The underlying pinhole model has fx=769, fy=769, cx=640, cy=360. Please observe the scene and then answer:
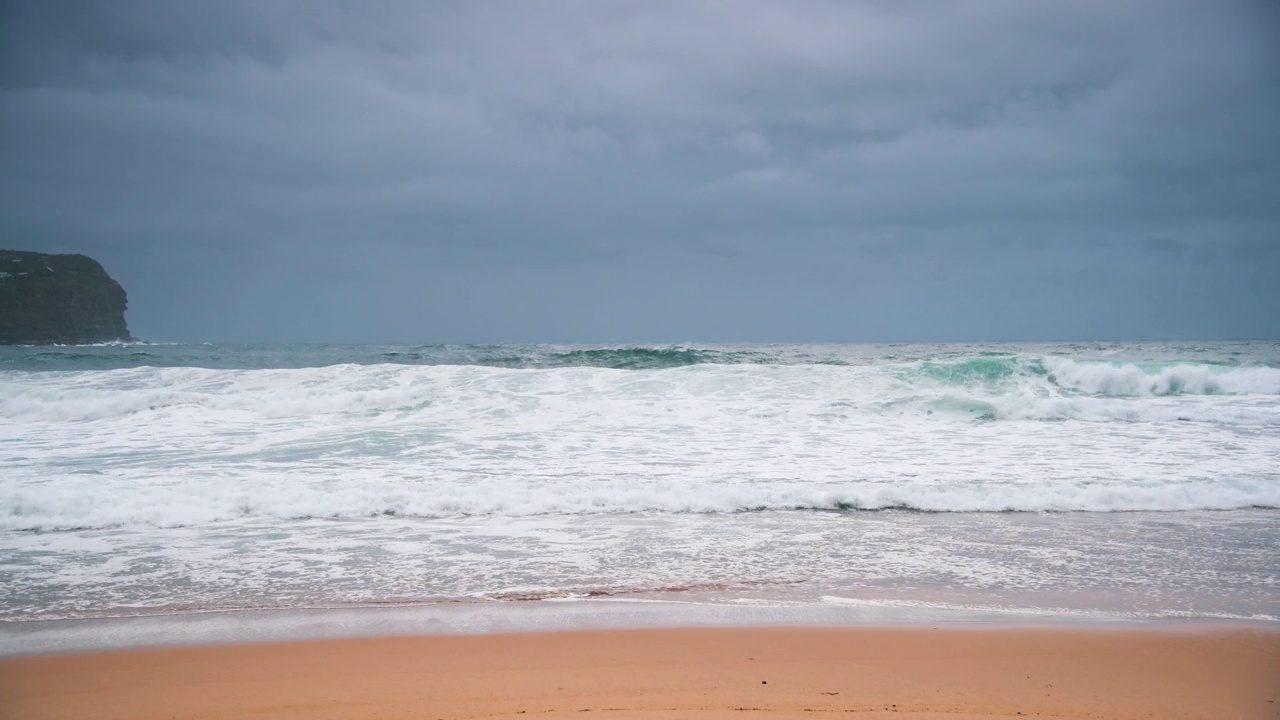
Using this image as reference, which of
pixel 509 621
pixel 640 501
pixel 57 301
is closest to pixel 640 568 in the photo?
pixel 509 621

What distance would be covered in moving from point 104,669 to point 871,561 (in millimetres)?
4565

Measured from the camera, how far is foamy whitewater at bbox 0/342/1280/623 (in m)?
4.90

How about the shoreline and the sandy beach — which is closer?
the sandy beach

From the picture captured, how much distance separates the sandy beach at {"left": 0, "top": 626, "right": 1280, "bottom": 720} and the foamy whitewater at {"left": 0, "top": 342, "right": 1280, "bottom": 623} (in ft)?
2.01

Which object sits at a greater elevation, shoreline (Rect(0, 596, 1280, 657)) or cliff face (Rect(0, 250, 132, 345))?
cliff face (Rect(0, 250, 132, 345))

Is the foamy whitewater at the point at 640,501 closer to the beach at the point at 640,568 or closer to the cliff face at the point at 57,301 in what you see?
the beach at the point at 640,568

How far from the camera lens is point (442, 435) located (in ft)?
37.2

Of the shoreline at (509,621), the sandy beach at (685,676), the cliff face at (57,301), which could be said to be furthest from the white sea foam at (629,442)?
the cliff face at (57,301)

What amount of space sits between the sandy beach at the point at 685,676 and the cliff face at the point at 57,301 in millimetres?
74256

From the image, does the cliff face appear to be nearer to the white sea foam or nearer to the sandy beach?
the white sea foam

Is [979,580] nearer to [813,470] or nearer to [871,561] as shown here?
[871,561]

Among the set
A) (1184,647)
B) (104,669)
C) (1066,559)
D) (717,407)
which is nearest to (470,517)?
(104,669)

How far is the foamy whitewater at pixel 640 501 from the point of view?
4902mm

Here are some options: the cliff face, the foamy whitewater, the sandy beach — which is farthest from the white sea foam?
the cliff face
